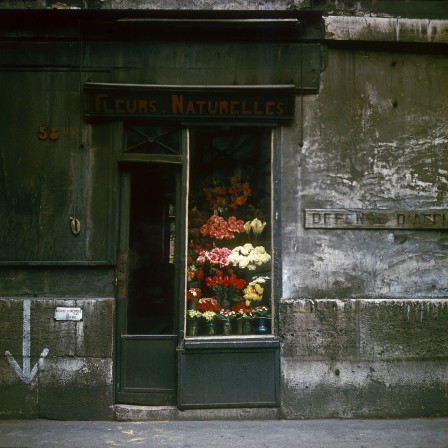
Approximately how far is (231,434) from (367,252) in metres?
2.55

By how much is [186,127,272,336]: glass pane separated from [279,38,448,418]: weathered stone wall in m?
0.32

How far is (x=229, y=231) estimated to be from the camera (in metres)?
7.01

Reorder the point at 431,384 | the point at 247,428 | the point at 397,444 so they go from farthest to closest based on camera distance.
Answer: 1. the point at 431,384
2. the point at 247,428
3. the point at 397,444

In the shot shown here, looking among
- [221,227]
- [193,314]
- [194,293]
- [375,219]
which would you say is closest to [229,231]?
[221,227]

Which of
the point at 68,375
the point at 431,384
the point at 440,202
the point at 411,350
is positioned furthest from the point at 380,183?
the point at 68,375

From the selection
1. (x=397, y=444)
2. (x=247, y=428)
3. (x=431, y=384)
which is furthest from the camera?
(x=431, y=384)

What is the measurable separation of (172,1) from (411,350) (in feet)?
15.9

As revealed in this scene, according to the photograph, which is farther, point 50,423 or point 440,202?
point 440,202

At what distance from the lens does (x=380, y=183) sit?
6820mm

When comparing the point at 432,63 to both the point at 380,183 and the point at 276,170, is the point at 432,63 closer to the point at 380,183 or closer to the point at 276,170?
the point at 380,183

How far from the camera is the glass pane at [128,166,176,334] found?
6.77 m

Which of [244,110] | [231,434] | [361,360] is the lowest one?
[231,434]

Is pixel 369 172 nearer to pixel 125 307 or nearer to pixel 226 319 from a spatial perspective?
pixel 226 319

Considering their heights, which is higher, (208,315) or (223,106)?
(223,106)
